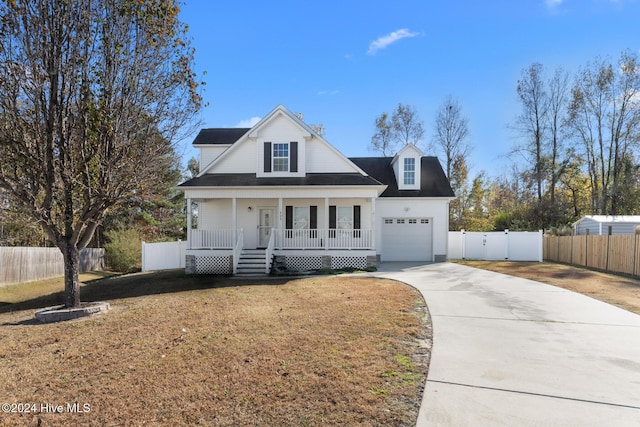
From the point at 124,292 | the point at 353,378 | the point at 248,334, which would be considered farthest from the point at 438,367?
the point at 124,292

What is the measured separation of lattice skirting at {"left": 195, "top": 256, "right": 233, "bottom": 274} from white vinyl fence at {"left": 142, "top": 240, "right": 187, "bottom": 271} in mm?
5838

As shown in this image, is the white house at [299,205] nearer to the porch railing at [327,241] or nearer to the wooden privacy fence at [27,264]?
the porch railing at [327,241]

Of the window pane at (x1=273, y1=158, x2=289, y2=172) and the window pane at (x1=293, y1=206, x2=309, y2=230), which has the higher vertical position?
the window pane at (x1=273, y1=158, x2=289, y2=172)

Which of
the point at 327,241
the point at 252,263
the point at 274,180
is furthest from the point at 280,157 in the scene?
the point at 252,263

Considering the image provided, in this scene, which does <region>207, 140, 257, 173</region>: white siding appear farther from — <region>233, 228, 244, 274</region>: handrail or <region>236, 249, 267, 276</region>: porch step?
<region>236, 249, 267, 276</region>: porch step

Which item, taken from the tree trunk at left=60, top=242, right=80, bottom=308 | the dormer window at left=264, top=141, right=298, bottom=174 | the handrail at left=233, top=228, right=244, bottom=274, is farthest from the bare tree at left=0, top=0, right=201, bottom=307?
the dormer window at left=264, top=141, right=298, bottom=174

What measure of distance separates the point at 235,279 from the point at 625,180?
2964cm

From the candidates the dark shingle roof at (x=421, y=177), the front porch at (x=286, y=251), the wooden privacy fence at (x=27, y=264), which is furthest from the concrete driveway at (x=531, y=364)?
the wooden privacy fence at (x=27, y=264)

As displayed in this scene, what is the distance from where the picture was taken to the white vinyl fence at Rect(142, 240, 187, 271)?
66.0 feet

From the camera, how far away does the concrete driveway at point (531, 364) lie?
341 centimetres

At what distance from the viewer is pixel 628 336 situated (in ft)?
19.1

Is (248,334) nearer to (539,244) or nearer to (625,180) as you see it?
(539,244)

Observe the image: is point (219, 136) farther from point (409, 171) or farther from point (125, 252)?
point (409, 171)

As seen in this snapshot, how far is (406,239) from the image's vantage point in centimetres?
1922
